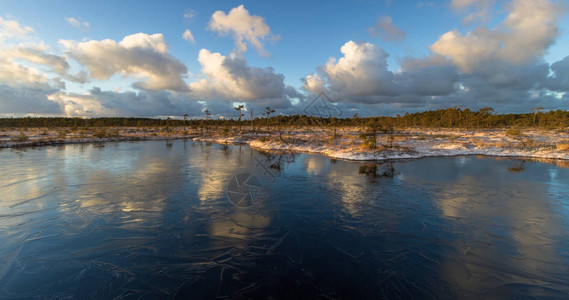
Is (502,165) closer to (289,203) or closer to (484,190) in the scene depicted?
(484,190)

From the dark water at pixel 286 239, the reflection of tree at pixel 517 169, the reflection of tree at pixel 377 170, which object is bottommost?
the dark water at pixel 286 239

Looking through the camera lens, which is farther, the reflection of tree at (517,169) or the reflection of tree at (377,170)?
the reflection of tree at (517,169)

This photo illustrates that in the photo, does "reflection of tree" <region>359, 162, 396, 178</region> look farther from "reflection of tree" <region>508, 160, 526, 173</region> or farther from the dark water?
"reflection of tree" <region>508, 160, 526, 173</region>

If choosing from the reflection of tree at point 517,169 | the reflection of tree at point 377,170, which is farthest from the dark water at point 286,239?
the reflection of tree at point 517,169

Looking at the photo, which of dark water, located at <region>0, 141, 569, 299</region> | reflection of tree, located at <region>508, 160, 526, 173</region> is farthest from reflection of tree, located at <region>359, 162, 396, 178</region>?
reflection of tree, located at <region>508, 160, 526, 173</region>

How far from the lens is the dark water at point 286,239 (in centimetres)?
666

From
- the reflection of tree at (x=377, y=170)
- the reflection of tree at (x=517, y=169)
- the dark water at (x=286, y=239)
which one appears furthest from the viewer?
the reflection of tree at (x=517, y=169)

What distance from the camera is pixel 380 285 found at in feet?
22.0

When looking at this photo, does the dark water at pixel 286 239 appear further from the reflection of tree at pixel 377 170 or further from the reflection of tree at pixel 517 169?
the reflection of tree at pixel 517 169

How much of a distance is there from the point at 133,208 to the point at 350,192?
12.8 meters

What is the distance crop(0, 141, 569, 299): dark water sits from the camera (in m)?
6.66

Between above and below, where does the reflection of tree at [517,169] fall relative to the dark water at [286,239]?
above

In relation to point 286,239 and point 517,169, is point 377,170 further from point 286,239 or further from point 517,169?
point 286,239

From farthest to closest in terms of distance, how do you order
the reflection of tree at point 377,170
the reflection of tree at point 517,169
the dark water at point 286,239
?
1. the reflection of tree at point 517,169
2. the reflection of tree at point 377,170
3. the dark water at point 286,239
